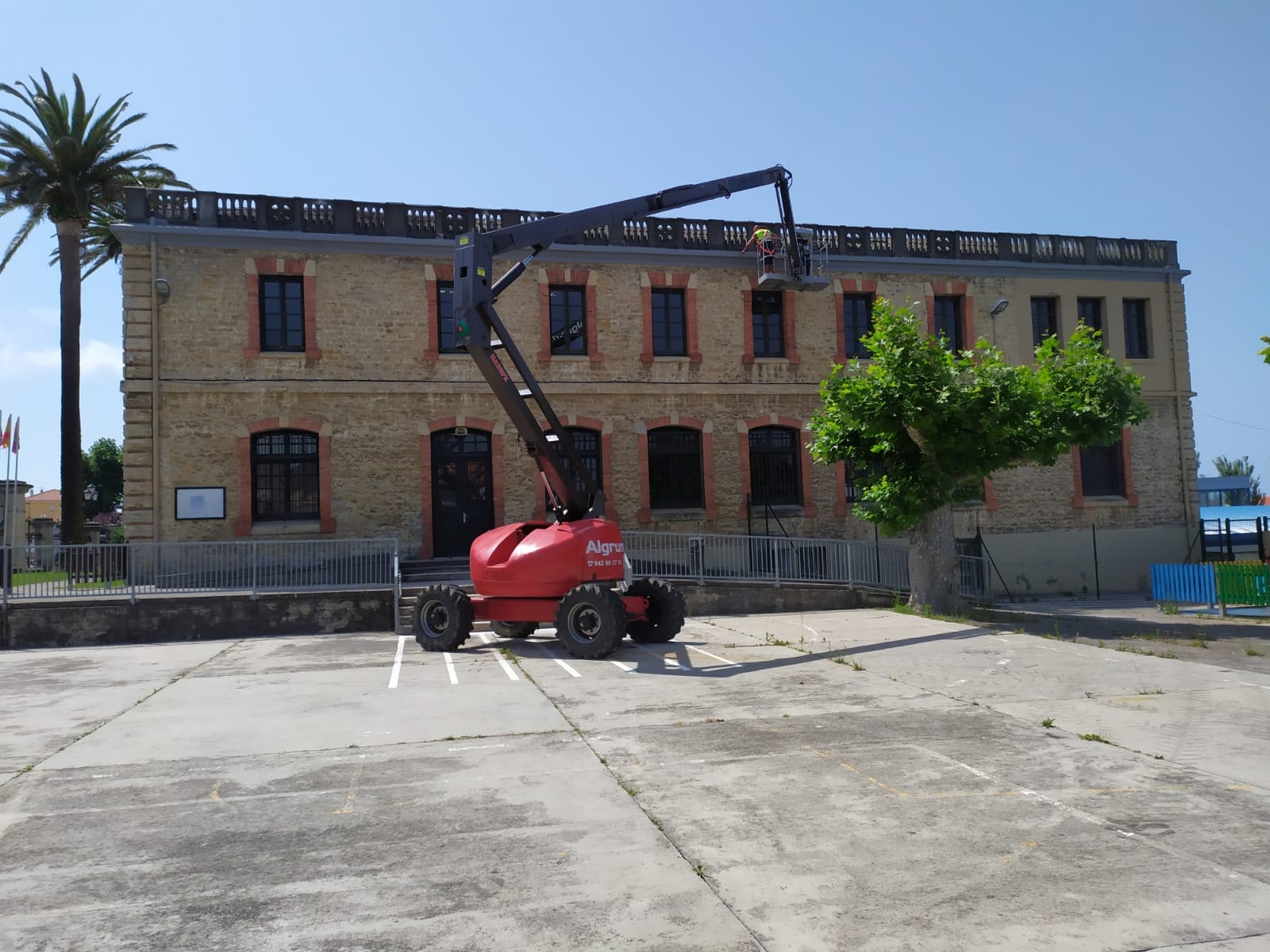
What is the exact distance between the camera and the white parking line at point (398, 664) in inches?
443

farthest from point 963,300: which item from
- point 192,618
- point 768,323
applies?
point 192,618

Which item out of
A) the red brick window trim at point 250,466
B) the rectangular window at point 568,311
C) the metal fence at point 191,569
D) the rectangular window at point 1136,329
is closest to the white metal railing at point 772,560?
the rectangular window at point 568,311

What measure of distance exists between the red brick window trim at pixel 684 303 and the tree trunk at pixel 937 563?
7.97 m

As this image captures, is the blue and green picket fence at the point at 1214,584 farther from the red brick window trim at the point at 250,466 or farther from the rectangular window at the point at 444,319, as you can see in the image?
the red brick window trim at the point at 250,466

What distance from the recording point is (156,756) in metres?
7.73

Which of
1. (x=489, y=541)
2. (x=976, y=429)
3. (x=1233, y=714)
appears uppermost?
(x=976, y=429)

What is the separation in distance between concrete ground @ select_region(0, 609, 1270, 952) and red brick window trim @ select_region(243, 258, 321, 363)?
11.0 meters

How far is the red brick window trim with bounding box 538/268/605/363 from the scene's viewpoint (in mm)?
22172

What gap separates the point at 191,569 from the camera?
60.7 feet

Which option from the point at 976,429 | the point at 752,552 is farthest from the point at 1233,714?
the point at 752,552

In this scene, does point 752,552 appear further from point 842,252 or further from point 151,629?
point 151,629

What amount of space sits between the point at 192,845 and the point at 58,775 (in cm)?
255

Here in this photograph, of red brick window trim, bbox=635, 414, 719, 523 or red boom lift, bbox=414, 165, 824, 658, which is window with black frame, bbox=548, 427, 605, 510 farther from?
red boom lift, bbox=414, 165, 824, 658

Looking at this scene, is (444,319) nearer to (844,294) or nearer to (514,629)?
(514,629)
